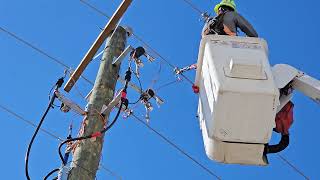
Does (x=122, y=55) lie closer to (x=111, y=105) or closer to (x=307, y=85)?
(x=111, y=105)

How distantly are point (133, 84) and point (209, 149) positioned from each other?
5.46 feet

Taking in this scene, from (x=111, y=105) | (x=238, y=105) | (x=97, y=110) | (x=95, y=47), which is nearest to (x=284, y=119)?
(x=238, y=105)

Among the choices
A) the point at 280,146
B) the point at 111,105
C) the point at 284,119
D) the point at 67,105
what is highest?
the point at 67,105

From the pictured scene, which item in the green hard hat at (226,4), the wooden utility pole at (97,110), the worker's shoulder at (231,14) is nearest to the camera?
the wooden utility pole at (97,110)

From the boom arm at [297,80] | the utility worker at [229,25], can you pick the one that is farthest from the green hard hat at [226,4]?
the boom arm at [297,80]

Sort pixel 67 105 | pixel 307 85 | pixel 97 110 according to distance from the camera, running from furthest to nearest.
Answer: pixel 67 105
pixel 97 110
pixel 307 85

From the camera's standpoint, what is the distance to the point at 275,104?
4152mm

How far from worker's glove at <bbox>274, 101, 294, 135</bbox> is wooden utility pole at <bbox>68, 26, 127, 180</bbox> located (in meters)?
1.37

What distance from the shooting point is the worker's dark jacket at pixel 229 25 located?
550 cm

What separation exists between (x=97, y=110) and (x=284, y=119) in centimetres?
149

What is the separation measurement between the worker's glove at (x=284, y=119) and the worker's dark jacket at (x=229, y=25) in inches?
34.5

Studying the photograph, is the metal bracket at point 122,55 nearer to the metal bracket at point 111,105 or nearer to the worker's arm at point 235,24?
the metal bracket at point 111,105

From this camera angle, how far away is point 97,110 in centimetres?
516

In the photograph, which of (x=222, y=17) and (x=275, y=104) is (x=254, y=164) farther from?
(x=222, y=17)
